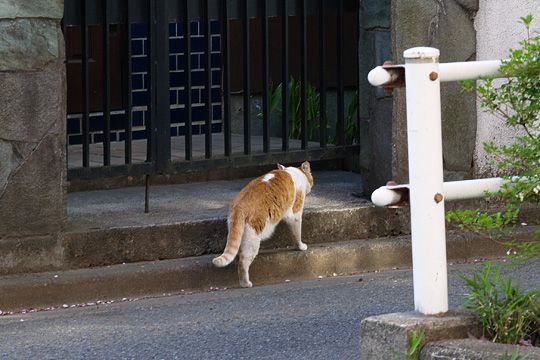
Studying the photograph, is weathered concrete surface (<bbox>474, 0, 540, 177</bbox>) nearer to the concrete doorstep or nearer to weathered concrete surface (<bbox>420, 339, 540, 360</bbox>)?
the concrete doorstep

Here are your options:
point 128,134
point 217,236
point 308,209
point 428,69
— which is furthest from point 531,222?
point 428,69

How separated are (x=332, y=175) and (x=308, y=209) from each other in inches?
65.7

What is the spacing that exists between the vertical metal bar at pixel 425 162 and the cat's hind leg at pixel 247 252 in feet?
9.02

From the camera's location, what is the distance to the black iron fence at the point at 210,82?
25.5 feet

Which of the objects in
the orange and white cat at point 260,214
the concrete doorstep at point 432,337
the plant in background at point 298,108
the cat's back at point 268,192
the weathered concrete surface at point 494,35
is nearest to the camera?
the concrete doorstep at point 432,337

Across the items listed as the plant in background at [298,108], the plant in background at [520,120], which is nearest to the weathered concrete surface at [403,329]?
the plant in background at [520,120]

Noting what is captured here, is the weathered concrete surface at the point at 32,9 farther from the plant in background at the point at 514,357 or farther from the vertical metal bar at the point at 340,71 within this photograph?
the plant in background at the point at 514,357

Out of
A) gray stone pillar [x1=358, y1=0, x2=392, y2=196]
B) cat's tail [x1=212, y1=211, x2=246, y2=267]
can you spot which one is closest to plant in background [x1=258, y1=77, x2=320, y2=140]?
gray stone pillar [x1=358, y1=0, x2=392, y2=196]

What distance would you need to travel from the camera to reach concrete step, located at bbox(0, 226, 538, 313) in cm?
704

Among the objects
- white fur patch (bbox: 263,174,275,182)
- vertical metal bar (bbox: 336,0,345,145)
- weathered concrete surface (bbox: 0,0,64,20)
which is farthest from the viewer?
vertical metal bar (bbox: 336,0,345,145)

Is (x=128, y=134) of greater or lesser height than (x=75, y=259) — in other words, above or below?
above

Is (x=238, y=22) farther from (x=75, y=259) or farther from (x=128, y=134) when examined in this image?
(x=75, y=259)

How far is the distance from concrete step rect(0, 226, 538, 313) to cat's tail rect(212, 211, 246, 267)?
25 cm

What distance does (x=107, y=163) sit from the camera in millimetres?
7809
